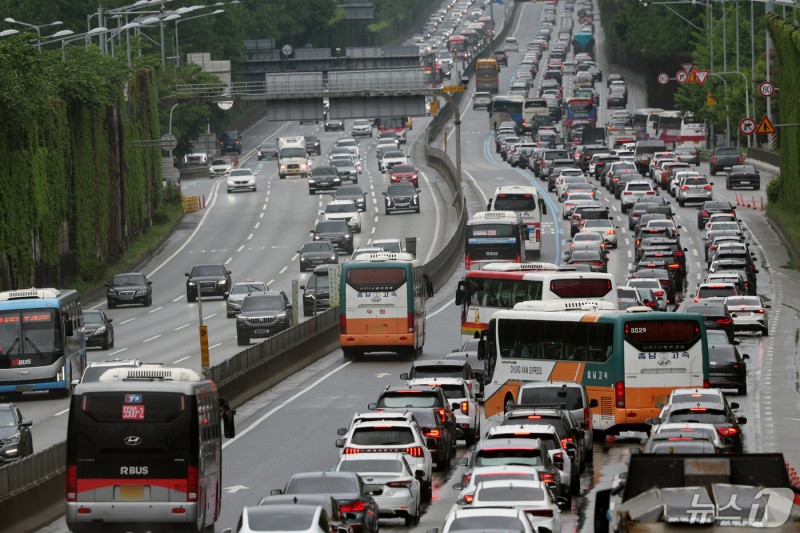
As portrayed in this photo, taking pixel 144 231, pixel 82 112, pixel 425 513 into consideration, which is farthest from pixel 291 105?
pixel 425 513

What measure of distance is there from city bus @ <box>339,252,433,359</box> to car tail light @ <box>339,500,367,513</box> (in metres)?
27.0

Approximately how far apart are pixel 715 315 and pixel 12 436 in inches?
1015

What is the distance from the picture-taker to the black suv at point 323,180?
112312mm

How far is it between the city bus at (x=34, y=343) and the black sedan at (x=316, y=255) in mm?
33463

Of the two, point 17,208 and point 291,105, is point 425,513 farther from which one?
point 291,105

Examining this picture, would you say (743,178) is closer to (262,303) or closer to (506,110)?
(262,303)

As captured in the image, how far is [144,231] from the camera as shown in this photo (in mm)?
100500

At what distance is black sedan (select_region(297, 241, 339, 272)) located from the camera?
79.4 metres

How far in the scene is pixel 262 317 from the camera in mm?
58906

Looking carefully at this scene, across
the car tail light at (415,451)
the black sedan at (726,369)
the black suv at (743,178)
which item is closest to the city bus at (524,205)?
the black suv at (743,178)

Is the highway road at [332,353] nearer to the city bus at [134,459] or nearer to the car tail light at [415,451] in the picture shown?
the car tail light at [415,451]

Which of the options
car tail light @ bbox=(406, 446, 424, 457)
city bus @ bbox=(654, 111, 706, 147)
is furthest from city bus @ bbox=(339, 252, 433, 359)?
city bus @ bbox=(654, 111, 706, 147)

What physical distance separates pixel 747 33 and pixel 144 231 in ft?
186
